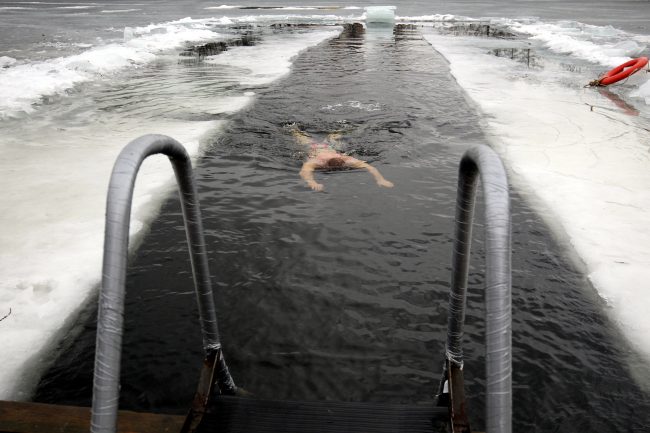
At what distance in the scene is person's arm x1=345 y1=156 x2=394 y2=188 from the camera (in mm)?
5957

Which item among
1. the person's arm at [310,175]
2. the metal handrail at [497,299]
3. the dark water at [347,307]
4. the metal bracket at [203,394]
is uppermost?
the metal handrail at [497,299]

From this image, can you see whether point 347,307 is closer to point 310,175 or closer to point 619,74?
point 310,175

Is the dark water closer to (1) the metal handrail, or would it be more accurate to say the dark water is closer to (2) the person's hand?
(2) the person's hand

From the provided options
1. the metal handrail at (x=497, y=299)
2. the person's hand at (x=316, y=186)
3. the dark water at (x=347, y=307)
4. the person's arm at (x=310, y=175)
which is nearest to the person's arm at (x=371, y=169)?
the dark water at (x=347, y=307)

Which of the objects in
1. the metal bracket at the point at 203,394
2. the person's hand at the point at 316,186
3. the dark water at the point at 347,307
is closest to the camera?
the metal bracket at the point at 203,394

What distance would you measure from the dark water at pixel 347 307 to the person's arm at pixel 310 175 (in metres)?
0.12

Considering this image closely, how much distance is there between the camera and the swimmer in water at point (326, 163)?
6.01 meters

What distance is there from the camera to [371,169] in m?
6.33

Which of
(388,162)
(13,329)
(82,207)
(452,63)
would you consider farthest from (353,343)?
(452,63)

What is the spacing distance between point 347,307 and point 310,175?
2.74 metres

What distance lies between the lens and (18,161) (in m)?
6.33

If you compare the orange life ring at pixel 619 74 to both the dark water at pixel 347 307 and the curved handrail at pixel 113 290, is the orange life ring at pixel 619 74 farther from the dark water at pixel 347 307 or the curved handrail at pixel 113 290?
the curved handrail at pixel 113 290

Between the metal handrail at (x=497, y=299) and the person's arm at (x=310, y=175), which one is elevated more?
the metal handrail at (x=497, y=299)

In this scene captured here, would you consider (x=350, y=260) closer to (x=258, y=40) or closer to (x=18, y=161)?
(x=18, y=161)
